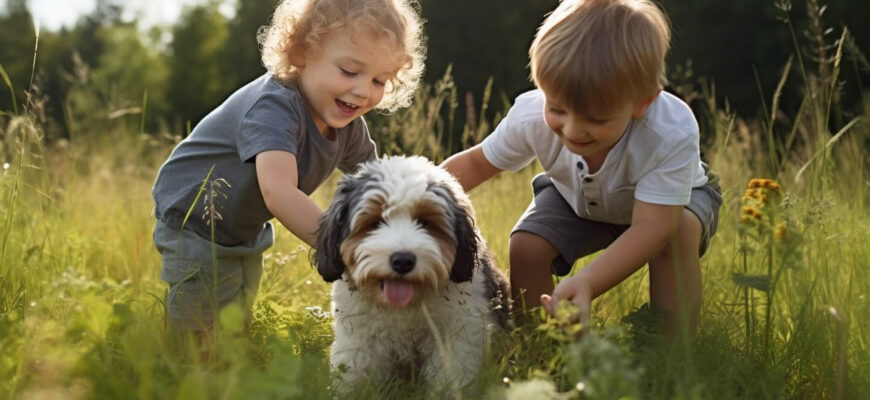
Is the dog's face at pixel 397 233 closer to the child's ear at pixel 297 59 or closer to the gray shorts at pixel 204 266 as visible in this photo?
the gray shorts at pixel 204 266

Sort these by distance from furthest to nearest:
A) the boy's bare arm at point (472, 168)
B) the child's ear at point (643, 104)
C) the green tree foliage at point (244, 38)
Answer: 1. the green tree foliage at point (244, 38)
2. the boy's bare arm at point (472, 168)
3. the child's ear at point (643, 104)

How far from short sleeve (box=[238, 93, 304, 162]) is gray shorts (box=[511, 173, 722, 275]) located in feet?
3.79

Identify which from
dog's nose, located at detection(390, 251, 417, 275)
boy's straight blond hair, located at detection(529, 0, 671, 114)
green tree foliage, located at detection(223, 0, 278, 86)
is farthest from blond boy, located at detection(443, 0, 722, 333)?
green tree foliage, located at detection(223, 0, 278, 86)

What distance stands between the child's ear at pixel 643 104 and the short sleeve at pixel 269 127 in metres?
1.37

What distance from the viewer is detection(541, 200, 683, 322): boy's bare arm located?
3.21 meters

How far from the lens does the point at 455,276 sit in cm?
318

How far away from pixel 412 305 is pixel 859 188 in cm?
264

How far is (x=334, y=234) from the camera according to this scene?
3.16 meters

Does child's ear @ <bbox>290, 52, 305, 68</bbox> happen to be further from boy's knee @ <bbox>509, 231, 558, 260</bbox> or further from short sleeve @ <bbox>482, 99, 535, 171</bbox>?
boy's knee @ <bbox>509, 231, 558, 260</bbox>

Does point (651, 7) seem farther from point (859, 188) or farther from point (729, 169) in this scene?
point (729, 169)

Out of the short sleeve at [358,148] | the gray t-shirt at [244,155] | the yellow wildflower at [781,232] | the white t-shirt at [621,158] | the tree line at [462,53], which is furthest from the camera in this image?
the tree line at [462,53]

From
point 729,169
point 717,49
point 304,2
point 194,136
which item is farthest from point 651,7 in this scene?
point 717,49

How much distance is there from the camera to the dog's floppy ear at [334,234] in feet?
10.3

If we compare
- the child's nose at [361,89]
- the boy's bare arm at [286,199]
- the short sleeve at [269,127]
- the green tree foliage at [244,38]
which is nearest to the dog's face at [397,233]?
the boy's bare arm at [286,199]
